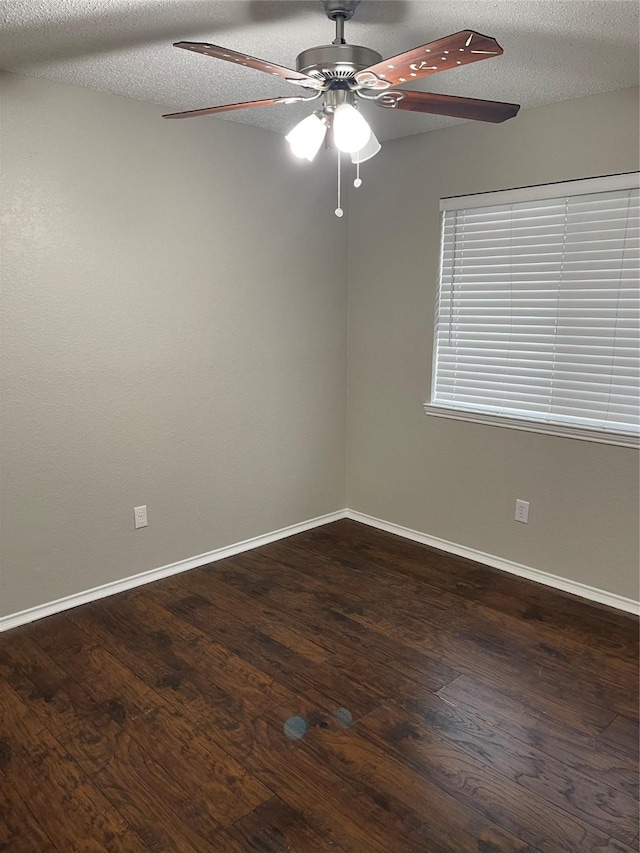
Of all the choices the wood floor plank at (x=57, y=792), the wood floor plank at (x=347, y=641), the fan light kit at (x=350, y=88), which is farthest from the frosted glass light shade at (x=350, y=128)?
the wood floor plank at (x=57, y=792)

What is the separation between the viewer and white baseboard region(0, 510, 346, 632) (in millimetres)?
2836

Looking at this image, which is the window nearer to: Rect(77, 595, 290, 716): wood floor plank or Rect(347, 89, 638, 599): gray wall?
Rect(347, 89, 638, 599): gray wall

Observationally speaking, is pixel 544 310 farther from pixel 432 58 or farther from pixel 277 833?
pixel 277 833

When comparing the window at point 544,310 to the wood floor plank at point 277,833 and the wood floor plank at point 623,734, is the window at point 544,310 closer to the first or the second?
the wood floor plank at point 623,734

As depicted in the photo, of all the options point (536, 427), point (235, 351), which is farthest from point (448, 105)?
point (235, 351)

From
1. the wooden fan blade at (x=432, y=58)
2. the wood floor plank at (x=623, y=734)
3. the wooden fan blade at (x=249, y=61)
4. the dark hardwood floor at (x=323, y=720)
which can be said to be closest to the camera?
the wooden fan blade at (x=432, y=58)

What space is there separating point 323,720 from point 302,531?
182 cm

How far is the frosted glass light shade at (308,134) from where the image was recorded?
194 cm

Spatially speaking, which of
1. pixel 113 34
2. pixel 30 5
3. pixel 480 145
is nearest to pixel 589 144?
pixel 480 145

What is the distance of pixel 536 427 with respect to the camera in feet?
10.3

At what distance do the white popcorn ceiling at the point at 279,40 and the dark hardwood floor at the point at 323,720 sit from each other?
2.35 metres

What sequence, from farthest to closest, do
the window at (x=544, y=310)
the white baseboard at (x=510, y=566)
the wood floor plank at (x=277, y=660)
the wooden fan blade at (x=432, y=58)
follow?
the white baseboard at (x=510, y=566) → the window at (x=544, y=310) → the wood floor plank at (x=277, y=660) → the wooden fan blade at (x=432, y=58)

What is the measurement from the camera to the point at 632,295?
2.78m

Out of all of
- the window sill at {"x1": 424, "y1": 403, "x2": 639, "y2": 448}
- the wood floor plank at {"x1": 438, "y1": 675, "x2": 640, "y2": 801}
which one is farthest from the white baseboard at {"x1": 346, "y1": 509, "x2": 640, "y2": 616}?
the wood floor plank at {"x1": 438, "y1": 675, "x2": 640, "y2": 801}
